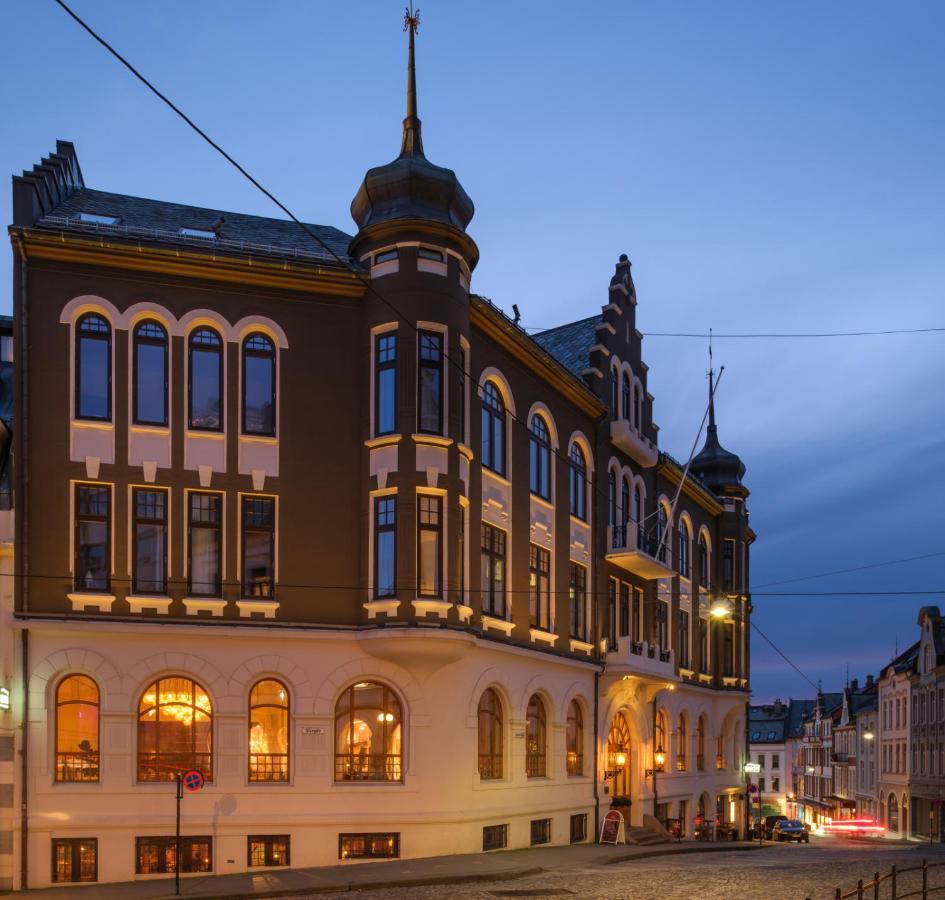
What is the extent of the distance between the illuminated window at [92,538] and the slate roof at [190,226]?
5.22 metres

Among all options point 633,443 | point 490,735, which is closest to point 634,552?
point 633,443

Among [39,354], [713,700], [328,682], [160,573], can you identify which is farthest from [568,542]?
[713,700]

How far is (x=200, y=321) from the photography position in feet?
84.0

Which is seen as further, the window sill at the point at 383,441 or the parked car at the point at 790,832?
the parked car at the point at 790,832

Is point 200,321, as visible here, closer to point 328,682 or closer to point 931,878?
point 328,682

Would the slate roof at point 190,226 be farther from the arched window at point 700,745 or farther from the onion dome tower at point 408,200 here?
the arched window at point 700,745

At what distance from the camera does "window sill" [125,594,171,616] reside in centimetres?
2436

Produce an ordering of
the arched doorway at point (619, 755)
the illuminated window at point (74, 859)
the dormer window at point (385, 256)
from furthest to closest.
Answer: the arched doorway at point (619, 755), the dormer window at point (385, 256), the illuminated window at point (74, 859)

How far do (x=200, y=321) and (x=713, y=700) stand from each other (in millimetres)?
31520

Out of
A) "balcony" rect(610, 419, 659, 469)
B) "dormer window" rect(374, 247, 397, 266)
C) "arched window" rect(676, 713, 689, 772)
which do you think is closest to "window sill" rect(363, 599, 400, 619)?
"dormer window" rect(374, 247, 397, 266)

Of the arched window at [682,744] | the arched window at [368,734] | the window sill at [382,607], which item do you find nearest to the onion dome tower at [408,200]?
the window sill at [382,607]

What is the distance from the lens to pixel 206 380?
84.3 ft

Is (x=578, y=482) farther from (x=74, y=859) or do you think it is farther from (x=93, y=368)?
(x=74, y=859)

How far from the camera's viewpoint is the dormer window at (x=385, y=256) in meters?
26.8
